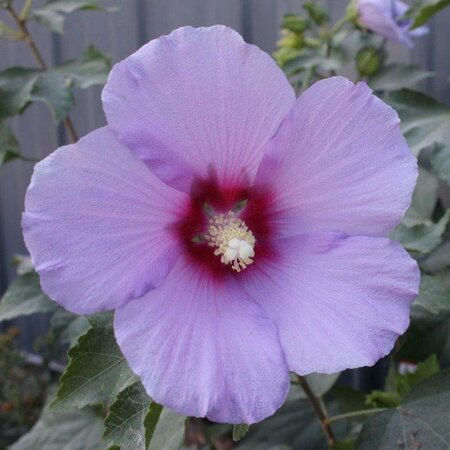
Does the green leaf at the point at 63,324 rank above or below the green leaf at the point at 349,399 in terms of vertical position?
above

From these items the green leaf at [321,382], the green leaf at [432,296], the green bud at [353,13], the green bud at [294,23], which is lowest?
the green leaf at [321,382]

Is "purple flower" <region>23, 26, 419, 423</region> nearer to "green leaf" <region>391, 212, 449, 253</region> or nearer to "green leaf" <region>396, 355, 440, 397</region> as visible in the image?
"green leaf" <region>391, 212, 449, 253</region>

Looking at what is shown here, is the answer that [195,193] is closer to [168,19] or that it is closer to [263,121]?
[263,121]

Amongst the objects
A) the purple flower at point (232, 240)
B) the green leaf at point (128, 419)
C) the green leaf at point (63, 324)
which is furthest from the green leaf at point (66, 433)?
the purple flower at point (232, 240)

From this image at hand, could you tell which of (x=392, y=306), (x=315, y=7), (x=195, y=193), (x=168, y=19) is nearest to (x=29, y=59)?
(x=168, y=19)

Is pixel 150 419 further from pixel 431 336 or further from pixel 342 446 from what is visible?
pixel 431 336

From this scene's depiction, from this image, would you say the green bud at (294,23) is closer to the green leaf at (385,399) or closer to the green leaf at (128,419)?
the green leaf at (385,399)
